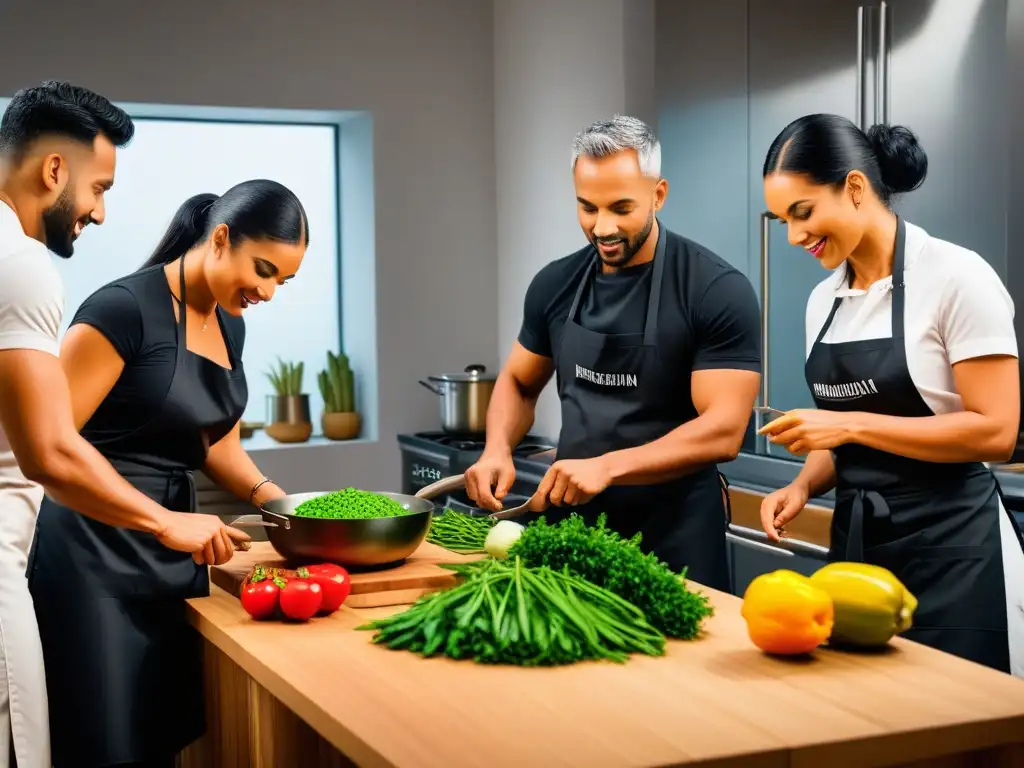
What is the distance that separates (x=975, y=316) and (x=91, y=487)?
1575 millimetres

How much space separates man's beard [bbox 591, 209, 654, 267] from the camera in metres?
2.68

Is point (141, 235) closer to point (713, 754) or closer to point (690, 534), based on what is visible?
point (690, 534)

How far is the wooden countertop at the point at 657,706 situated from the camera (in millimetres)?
1425

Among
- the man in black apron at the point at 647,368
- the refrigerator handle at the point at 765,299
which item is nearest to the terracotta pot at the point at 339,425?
the refrigerator handle at the point at 765,299

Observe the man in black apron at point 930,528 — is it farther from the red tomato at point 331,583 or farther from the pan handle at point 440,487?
the red tomato at point 331,583

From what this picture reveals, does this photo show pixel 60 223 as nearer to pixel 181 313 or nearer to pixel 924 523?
pixel 181 313

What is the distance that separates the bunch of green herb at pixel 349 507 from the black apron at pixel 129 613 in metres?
0.25

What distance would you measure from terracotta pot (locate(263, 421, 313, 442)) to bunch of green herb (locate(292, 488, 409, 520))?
279 centimetres

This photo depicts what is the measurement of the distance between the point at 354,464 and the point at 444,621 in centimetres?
335

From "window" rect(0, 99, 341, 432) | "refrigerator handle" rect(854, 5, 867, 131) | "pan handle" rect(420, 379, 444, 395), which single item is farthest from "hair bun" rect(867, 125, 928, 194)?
"window" rect(0, 99, 341, 432)

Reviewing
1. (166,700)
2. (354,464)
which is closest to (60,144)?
(166,700)

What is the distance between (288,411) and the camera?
5094mm

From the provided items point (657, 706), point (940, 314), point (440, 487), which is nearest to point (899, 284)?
point (940, 314)

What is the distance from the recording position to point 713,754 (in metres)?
1.39
